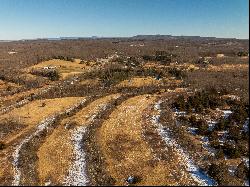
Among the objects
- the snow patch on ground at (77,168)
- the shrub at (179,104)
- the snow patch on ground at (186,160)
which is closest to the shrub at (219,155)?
the snow patch on ground at (186,160)

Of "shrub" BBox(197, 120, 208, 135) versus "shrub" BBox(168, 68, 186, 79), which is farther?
"shrub" BBox(168, 68, 186, 79)

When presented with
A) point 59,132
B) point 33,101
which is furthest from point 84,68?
point 59,132

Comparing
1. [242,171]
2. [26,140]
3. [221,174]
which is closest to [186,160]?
[221,174]

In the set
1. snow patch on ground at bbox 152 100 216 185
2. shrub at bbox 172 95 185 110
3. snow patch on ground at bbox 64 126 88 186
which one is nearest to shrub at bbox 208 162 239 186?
snow patch on ground at bbox 152 100 216 185

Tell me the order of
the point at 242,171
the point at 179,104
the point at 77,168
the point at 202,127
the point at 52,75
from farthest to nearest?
the point at 52,75 → the point at 179,104 → the point at 202,127 → the point at 77,168 → the point at 242,171

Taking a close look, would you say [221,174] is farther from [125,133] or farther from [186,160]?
[125,133]

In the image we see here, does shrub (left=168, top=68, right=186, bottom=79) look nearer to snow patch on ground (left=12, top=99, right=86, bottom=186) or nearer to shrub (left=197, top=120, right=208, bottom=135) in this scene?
snow patch on ground (left=12, top=99, right=86, bottom=186)

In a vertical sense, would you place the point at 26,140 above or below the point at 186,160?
below
